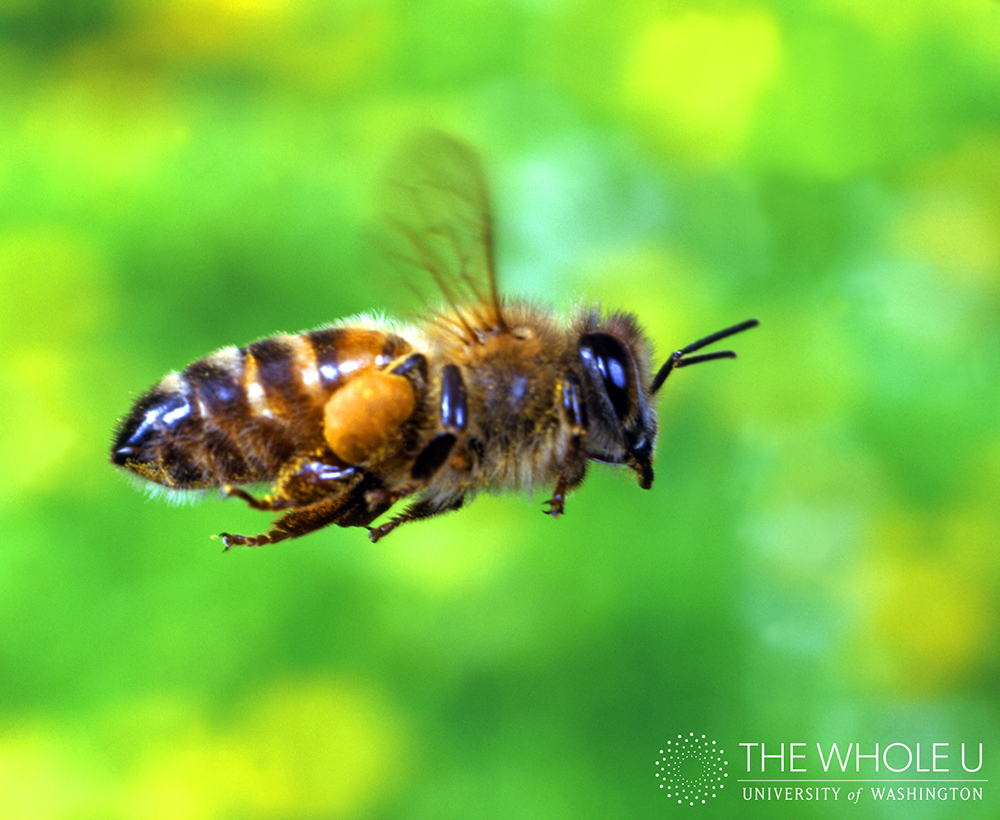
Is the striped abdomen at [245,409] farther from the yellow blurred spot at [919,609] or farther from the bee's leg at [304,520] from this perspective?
the yellow blurred spot at [919,609]

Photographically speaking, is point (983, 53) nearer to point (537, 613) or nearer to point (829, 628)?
point (829, 628)

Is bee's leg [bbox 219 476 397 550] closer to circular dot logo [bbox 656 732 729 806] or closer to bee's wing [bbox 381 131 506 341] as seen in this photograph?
bee's wing [bbox 381 131 506 341]

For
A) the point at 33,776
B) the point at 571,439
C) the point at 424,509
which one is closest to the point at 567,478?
the point at 571,439

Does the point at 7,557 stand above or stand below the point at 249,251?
below

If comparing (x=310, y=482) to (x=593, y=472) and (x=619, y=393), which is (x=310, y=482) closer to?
(x=619, y=393)

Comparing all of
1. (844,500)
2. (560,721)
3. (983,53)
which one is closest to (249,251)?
(560,721)

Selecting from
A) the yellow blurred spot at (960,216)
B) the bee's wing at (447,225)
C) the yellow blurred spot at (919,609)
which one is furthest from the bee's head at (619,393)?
the yellow blurred spot at (960,216)

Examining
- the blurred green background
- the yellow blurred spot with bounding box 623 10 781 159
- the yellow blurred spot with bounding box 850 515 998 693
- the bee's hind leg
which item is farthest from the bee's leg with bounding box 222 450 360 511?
the yellow blurred spot with bounding box 623 10 781 159
